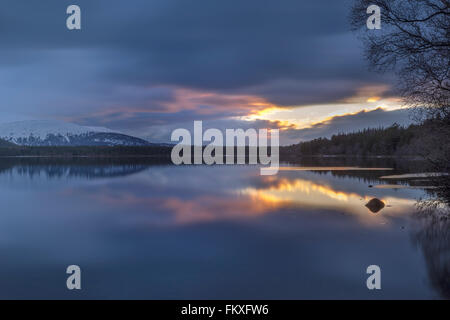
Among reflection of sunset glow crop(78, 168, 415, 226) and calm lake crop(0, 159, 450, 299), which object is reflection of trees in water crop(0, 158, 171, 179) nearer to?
reflection of sunset glow crop(78, 168, 415, 226)

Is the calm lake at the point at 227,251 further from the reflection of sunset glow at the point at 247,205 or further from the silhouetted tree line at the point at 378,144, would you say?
the silhouetted tree line at the point at 378,144

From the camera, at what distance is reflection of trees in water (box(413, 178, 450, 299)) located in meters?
8.11

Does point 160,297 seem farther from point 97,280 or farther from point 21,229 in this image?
point 21,229

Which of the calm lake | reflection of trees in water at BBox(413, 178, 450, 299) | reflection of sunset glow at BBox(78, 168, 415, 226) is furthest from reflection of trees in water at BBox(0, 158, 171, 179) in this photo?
reflection of trees in water at BBox(413, 178, 450, 299)

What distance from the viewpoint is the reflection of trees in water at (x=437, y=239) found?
26.6ft

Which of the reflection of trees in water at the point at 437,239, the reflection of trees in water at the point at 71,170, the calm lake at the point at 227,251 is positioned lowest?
the calm lake at the point at 227,251

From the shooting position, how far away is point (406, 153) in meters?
114

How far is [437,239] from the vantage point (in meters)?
11.5

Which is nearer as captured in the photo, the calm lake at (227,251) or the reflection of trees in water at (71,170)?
the calm lake at (227,251)

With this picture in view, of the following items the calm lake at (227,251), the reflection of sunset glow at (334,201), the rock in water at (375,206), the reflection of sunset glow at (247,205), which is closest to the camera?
the calm lake at (227,251)

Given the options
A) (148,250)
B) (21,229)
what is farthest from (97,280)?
(21,229)

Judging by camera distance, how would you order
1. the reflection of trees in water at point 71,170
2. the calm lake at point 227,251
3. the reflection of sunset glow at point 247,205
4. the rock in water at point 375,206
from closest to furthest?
the calm lake at point 227,251 → the reflection of sunset glow at point 247,205 → the rock in water at point 375,206 → the reflection of trees in water at point 71,170

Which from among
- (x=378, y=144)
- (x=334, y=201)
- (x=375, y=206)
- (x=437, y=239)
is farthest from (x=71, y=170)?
(x=378, y=144)

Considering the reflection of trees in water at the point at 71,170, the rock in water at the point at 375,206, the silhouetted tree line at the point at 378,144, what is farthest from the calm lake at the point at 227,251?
the silhouetted tree line at the point at 378,144
